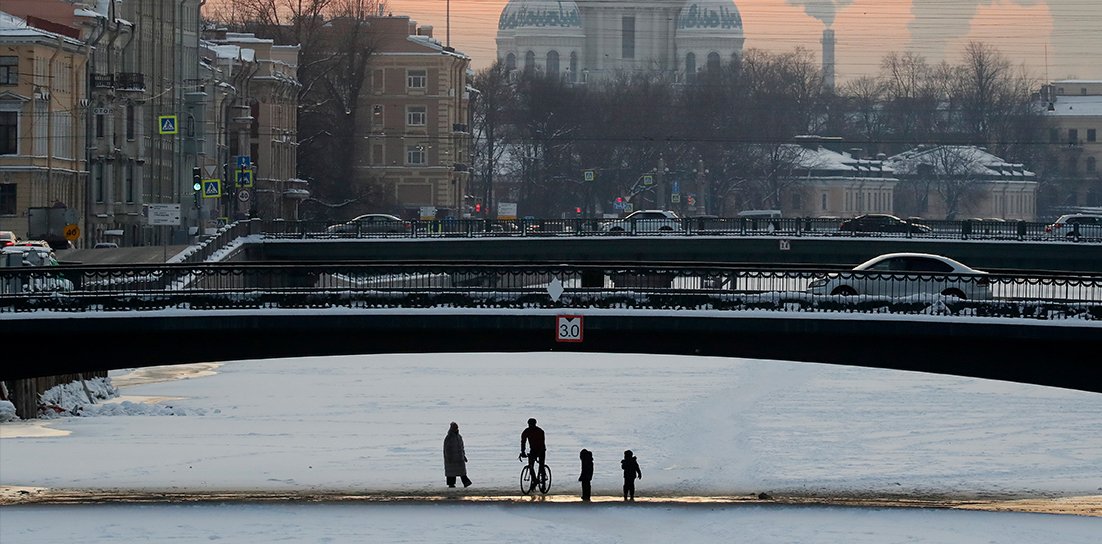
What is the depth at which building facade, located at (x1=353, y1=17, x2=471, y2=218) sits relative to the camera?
397 ft

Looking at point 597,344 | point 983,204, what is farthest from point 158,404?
point 983,204

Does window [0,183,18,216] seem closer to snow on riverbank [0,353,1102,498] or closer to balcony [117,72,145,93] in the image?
balcony [117,72,145,93]

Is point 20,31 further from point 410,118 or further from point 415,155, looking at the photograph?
point 415,155

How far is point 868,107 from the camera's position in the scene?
7087 inches

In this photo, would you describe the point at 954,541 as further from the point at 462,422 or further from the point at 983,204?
the point at 983,204

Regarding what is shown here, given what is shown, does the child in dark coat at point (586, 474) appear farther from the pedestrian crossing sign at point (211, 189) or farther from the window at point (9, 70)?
the window at point (9, 70)

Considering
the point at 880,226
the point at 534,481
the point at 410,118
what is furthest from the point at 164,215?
the point at 410,118

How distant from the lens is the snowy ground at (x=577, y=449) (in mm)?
32625

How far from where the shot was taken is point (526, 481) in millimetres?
36875

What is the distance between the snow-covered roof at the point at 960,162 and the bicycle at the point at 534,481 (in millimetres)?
127187

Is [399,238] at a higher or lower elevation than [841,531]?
higher

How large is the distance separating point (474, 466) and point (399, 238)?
2798 centimetres

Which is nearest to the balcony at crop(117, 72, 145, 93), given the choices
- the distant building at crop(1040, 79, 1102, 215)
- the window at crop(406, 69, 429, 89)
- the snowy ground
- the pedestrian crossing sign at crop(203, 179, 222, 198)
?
the pedestrian crossing sign at crop(203, 179, 222, 198)

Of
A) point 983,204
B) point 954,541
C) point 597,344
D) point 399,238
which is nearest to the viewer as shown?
point 954,541
